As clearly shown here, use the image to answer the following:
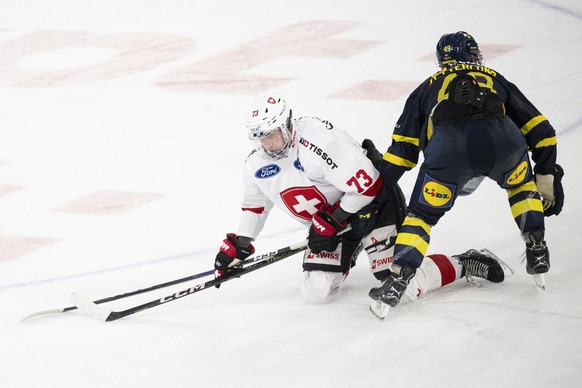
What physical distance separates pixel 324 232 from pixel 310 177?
8.9 inches

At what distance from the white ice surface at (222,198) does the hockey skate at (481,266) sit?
0.05 metres

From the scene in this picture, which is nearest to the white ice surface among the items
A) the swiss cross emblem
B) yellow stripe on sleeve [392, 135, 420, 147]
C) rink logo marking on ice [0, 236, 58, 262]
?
rink logo marking on ice [0, 236, 58, 262]

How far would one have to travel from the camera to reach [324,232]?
3664mm

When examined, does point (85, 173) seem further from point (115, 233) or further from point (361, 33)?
point (361, 33)

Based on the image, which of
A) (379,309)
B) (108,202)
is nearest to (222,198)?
(108,202)

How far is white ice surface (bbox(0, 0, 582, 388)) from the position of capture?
3.31 m

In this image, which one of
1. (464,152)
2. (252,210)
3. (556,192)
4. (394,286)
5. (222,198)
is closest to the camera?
(464,152)

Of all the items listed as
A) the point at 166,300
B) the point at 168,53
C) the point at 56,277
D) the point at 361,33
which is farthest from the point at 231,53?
the point at 166,300

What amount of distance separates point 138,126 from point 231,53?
5.10 ft

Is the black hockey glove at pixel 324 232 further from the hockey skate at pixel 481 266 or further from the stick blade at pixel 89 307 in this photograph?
the stick blade at pixel 89 307

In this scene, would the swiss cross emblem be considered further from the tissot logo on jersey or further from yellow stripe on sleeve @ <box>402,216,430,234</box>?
yellow stripe on sleeve @ <box>402,216,430,234</box>

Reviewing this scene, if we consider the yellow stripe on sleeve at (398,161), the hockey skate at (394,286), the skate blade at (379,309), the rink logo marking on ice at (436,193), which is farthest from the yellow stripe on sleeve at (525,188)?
the skate blade at (379,309)

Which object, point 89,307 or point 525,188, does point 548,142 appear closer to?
point 525,188

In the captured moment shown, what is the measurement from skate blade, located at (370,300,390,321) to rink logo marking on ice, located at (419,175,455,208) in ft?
1.36
